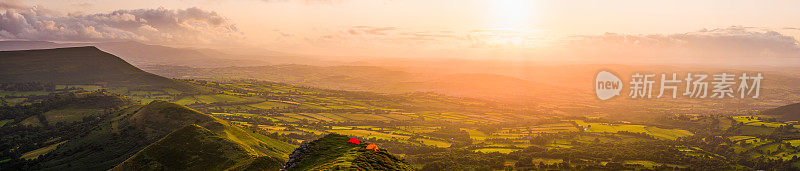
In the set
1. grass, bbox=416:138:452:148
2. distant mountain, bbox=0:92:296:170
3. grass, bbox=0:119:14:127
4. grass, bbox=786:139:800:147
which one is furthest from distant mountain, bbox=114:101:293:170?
grass, bbox=786:139:800:147

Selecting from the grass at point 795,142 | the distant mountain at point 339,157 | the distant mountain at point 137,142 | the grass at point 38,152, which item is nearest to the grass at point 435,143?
the distant mountain at point 137,142

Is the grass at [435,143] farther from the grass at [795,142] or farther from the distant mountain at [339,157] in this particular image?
the grass at [795,142]

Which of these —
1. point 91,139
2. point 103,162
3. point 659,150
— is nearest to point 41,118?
point 91,139

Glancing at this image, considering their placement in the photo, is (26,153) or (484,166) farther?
(26,153)

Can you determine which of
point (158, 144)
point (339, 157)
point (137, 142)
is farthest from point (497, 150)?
point (137, 142)

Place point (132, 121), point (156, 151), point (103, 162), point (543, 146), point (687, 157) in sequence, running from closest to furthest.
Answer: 1. point (156, 151)
2. point (103, 162)
3. point (687, 157)
4. point (132, 121)
5. point (543, 146)

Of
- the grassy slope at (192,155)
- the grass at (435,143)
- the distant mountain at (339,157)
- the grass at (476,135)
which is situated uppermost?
the distant mountain at (339,157)

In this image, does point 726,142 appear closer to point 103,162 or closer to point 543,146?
point 543,146

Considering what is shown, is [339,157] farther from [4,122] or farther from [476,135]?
[4,122]

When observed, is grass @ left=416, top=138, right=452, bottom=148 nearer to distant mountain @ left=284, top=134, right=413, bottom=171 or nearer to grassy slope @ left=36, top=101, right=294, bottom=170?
grassy slope @ left=36, top=101, right=294, bottom=170
